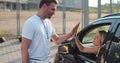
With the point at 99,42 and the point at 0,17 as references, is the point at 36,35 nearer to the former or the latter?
the point at 99,42

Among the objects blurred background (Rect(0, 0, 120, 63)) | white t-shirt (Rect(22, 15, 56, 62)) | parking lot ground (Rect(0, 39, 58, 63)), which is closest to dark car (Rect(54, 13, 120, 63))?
white t-shirt (Rect(22, 15, 56, 62))

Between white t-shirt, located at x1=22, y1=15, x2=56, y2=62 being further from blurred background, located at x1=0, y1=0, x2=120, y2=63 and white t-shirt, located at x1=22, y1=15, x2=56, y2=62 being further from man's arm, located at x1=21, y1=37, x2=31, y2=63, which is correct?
blurred background, located at x1=0, y1=0, x2=120, y2=63

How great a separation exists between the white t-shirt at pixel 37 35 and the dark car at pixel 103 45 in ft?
2.35

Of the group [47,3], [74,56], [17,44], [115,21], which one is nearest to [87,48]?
[74,56]

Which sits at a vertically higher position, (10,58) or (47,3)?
(47,3)

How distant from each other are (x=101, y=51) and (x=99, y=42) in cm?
27

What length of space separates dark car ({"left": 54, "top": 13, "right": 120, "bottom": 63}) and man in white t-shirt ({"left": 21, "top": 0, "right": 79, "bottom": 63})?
2.39 ft

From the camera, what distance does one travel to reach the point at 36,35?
4.48m

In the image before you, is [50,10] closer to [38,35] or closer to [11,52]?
[38,35]

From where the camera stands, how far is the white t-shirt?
442 cm

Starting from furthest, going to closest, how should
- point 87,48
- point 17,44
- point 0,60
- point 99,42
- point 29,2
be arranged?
point 29,2 < point 17,44 < point 0,60 < point 87,48 < point 99,42

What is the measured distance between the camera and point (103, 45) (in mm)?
4602

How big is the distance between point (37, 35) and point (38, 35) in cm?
1

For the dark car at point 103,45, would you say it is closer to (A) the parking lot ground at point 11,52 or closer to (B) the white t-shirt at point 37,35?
(B) the white t-shirt at point 37,35
